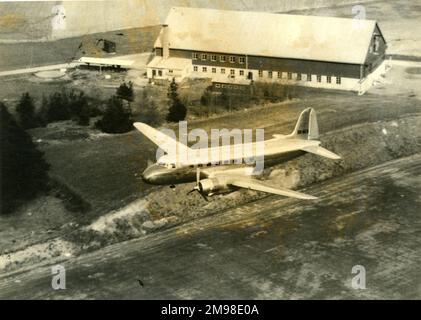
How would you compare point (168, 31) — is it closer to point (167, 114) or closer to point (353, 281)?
point (167, 114)

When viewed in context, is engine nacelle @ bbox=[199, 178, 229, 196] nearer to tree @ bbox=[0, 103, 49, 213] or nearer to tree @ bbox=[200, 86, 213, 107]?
A: tree @ bbox=[0, 103, 49, 213]

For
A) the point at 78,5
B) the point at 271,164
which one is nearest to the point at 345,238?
the point at 271,164

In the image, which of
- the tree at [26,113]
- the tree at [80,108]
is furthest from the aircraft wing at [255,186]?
the tree at [26,113]

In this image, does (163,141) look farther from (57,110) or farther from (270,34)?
(270,34)

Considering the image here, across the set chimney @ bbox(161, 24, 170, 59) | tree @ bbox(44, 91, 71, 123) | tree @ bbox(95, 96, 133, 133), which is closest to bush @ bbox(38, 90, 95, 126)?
tree @ bbox(44, 91, 71, 123)

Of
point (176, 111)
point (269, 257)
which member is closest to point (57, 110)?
point (176, 111)

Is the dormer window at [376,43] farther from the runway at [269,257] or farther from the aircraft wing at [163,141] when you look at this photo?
the aircraft wing at [163,141]

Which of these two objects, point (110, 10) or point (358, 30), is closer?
point (358, 30)
